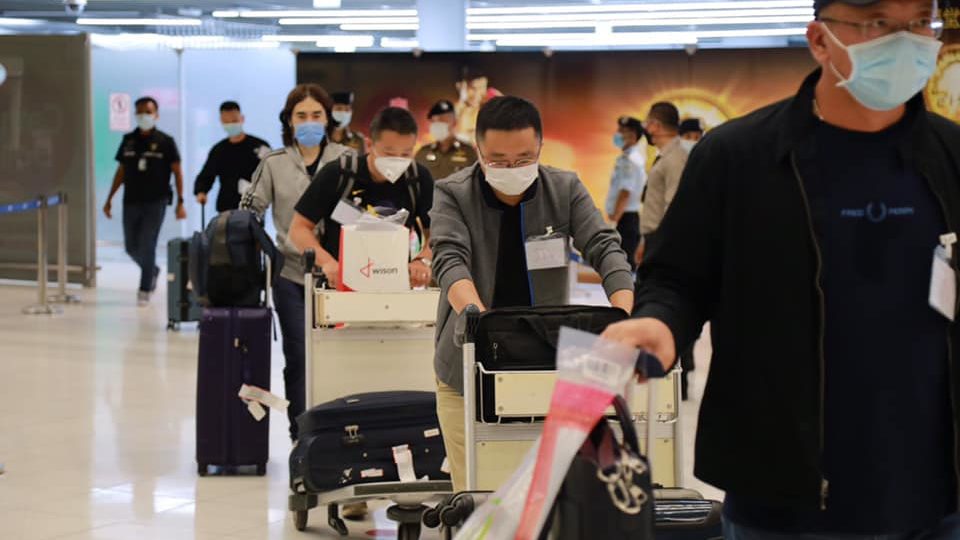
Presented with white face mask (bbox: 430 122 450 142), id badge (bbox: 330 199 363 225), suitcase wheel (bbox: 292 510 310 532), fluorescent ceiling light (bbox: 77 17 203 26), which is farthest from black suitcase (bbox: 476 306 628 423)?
fluorescent ceiling light (bbox: 77 17 203 26)

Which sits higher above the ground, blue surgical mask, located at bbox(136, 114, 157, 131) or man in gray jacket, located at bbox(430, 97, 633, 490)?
blue surgical mask, located at bbox(136, 114, 157, 131)

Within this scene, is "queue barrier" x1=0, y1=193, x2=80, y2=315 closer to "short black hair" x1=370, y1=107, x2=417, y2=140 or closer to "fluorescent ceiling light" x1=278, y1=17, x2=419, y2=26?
"fluorescent ceiling light" x1=278, y1=17, x2=419, y2=26

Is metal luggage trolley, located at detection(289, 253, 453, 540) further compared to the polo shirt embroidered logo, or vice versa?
metal luggage trolley, located at detection(289, 253, 453, 540)

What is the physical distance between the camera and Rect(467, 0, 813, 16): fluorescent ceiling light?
1678cm

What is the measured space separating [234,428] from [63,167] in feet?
33.0

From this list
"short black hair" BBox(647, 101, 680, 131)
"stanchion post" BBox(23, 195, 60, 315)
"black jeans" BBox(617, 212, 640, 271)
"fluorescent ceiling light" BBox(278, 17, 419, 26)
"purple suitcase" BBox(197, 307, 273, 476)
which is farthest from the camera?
"fluorescent ceiling light" BBox(278, 17, 419, 26)

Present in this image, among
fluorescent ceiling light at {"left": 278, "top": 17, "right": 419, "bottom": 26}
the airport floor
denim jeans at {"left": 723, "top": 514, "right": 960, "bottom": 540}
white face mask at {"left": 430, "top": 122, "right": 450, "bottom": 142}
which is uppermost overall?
fluorescent ceiling light at {"left": 278, "top": 17, "right": 419, "bottom": 26}

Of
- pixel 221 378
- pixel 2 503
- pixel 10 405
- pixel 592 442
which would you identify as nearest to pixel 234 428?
pixel 221 378

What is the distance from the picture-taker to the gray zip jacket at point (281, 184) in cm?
696

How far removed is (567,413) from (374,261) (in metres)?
3.25

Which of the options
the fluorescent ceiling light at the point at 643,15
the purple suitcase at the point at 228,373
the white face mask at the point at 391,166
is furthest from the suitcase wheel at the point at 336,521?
the fluorescent ceiling light at the point at 643,15

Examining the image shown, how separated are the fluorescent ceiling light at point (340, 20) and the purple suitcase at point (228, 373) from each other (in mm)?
12363

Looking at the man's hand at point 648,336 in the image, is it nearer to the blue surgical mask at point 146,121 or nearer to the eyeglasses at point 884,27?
the eyeglasses at point 884,27

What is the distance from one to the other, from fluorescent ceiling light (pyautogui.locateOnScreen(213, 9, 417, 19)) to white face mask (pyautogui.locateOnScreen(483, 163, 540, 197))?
14.7 metres
